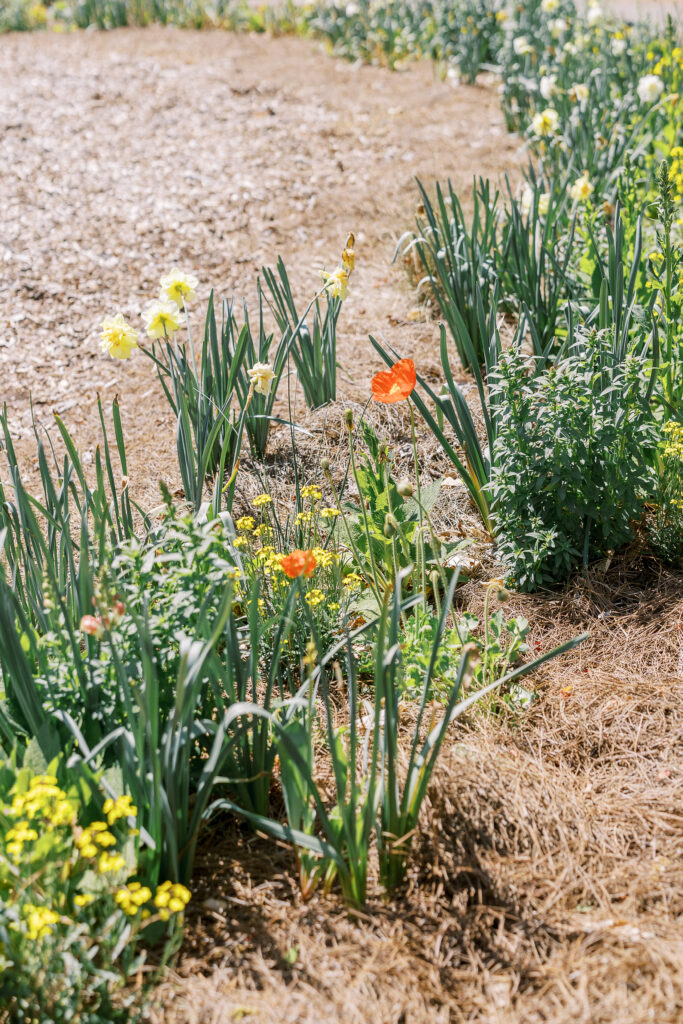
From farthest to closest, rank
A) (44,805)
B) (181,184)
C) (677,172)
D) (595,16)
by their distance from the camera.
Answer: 1. (595,16)
2. (181,184)
3. (677,172)
4. (44,805)

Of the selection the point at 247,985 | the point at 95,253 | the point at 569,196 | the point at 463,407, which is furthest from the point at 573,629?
the point at 95,253

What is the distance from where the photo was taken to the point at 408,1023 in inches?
57.3

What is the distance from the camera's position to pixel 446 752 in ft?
6.50

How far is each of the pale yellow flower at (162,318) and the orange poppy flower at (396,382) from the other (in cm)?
68

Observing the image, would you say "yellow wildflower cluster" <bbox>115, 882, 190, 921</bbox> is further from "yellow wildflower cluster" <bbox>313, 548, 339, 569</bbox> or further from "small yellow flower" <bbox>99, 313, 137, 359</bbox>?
"small yellow flower" <bbox>99, 313, 137, 359</bbox>

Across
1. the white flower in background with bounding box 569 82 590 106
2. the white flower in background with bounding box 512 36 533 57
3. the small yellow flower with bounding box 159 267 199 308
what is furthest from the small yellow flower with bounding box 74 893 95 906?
the white flower in background with bounding box 512 36 533 57

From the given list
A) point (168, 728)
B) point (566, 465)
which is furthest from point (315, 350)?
point (168, 728)

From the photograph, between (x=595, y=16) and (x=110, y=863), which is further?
(x=595, y=16)

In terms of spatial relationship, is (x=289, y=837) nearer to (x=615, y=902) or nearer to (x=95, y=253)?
(x=615, y=902)

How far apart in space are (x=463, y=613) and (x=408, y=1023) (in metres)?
1.14

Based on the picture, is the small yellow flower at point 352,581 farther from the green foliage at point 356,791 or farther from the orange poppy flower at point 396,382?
the green foliage at point 356,791

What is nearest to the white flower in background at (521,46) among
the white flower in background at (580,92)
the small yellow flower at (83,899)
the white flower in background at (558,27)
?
the white flower in background at (558,27)

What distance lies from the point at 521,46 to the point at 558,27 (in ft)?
Answer: 0.90

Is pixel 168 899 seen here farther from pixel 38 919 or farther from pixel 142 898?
pixel 38 919
